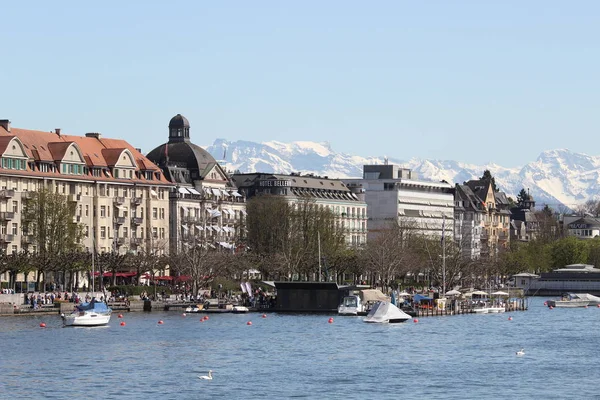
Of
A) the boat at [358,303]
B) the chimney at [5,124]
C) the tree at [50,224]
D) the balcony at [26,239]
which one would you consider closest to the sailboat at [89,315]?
the boat at [358,303]

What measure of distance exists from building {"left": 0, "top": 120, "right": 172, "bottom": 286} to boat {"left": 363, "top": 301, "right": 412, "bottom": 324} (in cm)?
4242

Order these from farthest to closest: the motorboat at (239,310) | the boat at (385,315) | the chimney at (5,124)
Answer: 1. the chimney at (5,124)
2. the motorboat at (239,310)
3. the boat at (385,315)

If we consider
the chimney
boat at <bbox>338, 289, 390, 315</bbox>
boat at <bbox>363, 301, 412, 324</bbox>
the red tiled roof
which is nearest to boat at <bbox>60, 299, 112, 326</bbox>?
boat at <bbox>363, 301, 412, 324</bbox>

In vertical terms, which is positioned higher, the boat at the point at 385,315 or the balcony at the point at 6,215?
the balcony at the point at 6,215

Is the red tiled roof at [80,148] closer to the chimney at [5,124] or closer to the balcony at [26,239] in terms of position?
the chimney at [5,124]

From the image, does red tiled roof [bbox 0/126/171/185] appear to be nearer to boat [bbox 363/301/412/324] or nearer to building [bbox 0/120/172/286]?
building [bbox 0/120/172/286]

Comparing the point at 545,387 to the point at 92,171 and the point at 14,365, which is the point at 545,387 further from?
the point at 92,171

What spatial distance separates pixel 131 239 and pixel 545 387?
343 ft

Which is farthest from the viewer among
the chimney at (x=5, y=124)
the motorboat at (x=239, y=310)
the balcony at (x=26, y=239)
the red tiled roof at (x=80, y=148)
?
the chimney at (x=5, y=124)

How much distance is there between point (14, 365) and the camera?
3684 inches

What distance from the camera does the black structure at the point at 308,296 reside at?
502 ft

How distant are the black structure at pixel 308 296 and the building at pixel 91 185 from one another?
2590 centimetres

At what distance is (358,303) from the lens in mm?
149125

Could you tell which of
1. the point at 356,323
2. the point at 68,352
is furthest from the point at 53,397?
the point at 356,323
